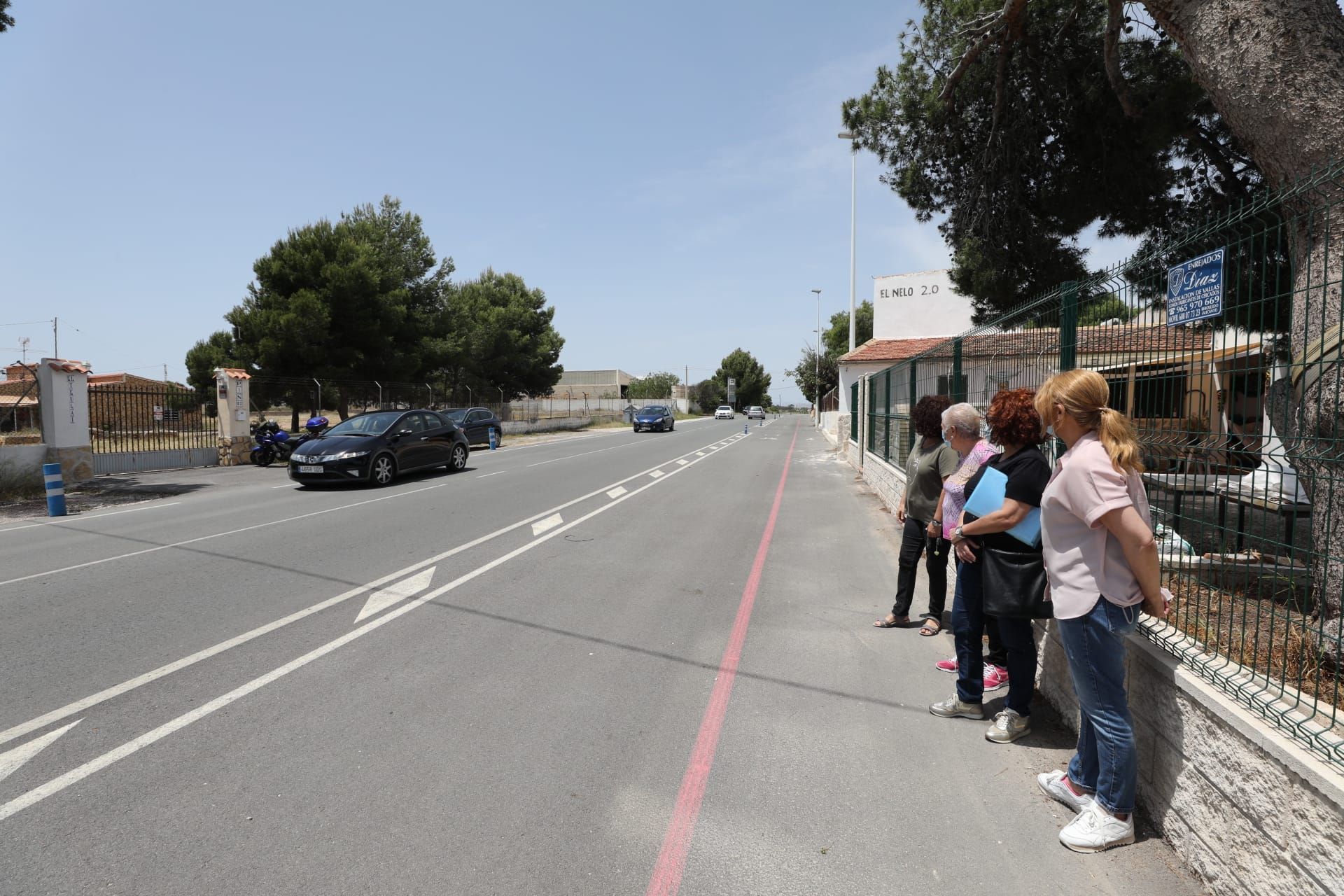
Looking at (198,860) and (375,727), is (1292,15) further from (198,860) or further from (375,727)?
(198,860)

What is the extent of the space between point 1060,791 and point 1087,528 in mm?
1210

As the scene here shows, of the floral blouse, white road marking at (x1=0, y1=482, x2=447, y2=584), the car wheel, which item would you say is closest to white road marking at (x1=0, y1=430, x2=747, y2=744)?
white road marking at (x1=0, y1=482, x2=447, y2=584)

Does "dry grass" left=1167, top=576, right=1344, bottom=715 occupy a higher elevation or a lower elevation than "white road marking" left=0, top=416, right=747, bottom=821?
higher

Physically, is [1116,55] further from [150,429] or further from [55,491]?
[150,429]

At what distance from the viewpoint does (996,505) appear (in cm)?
350

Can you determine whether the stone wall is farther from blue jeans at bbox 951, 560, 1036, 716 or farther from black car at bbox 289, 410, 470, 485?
black car at bbox 289, 410, 470, 485

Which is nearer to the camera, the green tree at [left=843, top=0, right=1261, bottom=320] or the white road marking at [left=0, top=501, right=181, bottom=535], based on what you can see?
the green tree at [left=843, top=0, right=1261, bottom=320]

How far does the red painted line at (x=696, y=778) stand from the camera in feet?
8.74

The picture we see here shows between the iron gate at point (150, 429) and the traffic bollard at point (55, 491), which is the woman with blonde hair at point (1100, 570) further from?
the iron gate at point (150, 429)

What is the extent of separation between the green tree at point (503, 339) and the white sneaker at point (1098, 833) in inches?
1558

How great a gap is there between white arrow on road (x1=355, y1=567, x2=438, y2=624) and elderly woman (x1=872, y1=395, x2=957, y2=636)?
395cm

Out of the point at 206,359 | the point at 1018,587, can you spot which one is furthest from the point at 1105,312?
the point at 206,359

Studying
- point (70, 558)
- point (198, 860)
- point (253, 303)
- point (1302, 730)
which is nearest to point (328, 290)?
point (253, 303)

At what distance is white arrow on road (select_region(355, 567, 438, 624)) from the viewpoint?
19.2 feet
